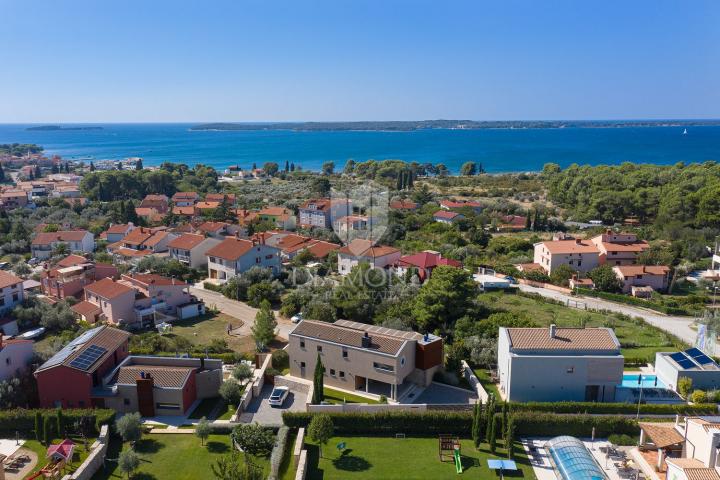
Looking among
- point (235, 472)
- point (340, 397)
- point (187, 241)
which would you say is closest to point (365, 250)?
point (187, 241)

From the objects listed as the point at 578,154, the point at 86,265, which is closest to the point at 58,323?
the point at 86,265

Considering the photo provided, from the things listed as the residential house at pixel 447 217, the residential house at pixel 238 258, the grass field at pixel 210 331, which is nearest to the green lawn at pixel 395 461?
the grass field at pixel 210 331

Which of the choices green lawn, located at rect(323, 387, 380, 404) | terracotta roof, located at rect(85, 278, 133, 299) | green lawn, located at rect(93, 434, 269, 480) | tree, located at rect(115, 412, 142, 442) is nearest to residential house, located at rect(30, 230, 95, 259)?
terracotta roof, located at rect(85, 278, 133, 299)

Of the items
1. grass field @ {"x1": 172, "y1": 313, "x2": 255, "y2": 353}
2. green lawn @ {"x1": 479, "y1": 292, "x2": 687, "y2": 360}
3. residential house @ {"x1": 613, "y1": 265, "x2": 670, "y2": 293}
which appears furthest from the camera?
residential house @ {"x1": 613, "y1": 265, "x2": 670, "y2": 293}

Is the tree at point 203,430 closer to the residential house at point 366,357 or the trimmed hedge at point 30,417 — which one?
the trimmed hedge at point 30,417

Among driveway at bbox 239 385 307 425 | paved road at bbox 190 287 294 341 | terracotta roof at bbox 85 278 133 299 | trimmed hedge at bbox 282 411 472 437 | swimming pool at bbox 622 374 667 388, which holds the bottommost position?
paved road at bbox 190 287 294 341

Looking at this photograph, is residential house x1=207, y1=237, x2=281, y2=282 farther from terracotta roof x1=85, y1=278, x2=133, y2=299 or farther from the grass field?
terracotta roof x1=85, y1=278, x2=133, y2=299
